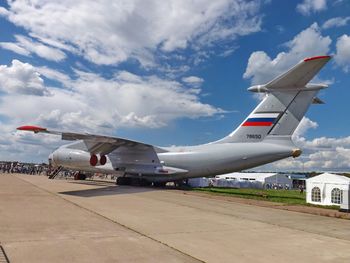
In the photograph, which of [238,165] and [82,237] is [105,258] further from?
[238,165]

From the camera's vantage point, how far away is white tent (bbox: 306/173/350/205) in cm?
1672

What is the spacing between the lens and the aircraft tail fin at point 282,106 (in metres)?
19.3

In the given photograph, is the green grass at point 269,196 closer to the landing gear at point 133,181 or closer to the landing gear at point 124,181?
the landing gear at point 133,181

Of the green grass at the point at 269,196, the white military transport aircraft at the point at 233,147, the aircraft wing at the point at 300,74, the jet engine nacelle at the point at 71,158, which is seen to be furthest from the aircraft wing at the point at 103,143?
the aircraft wing at the point at 300,74

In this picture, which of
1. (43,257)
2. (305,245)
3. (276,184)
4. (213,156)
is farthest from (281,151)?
(276,184)

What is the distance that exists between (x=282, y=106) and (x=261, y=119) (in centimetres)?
145

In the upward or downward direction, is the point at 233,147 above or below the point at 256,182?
above

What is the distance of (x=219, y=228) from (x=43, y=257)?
15.0 ft

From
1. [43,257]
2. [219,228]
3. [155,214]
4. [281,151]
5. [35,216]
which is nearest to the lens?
[43,257]

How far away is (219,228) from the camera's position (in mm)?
8766

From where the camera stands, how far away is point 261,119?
68.9 ft

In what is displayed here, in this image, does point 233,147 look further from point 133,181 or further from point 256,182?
point 256,182

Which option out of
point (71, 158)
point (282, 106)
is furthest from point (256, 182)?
point (282, 106)

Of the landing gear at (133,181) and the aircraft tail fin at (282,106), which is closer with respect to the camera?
the aircraft tail fin at (282,106)
